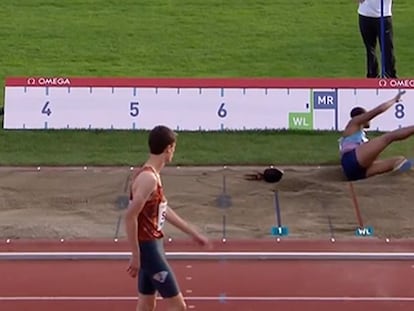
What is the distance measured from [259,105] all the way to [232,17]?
7460 millimetres

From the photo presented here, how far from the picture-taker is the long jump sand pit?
1310 centimetres

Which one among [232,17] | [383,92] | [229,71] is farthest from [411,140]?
[232,17]

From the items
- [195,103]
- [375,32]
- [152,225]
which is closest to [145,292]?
[152,225]

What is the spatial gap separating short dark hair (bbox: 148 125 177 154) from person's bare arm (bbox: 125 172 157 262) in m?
0.23

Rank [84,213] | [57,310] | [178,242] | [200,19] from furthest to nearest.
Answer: [200,19], [84,213], [178,242], [57,310]

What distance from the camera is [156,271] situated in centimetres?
905

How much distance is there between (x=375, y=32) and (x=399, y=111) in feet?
7.16

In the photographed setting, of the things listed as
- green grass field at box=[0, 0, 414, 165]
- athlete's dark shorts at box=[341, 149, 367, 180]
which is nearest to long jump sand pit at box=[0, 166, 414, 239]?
athlete's dark shorts at box=[341, 149, 367, 180]

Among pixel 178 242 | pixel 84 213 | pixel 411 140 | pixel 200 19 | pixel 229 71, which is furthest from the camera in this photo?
pixel 200 19

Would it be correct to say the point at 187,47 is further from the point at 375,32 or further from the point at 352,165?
the point at 352,165

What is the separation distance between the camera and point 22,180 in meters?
14.9

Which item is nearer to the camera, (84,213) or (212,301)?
(212,301)

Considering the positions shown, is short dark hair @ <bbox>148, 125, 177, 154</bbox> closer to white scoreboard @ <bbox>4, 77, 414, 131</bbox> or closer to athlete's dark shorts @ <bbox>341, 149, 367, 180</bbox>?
athlete's dark shorts @ <bbox>341, 149, 367, 180</bbox>

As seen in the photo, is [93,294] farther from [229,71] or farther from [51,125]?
[229,71]
